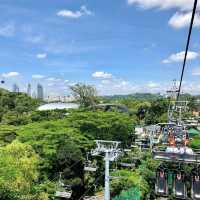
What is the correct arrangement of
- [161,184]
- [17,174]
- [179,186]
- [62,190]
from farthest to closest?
[62,190] → [17,174] → [161,184] → [179,186]

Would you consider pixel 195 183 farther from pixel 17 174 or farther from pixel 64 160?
pixel 64 160

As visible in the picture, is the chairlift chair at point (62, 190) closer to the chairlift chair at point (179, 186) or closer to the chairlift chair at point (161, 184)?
the chairlift chair at point (161, 184)

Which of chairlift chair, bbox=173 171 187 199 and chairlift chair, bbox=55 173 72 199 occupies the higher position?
chairlift chair, bbox=173 171 187 199

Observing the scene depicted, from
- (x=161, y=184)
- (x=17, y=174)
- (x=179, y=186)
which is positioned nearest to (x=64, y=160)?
(x=17, y=174)

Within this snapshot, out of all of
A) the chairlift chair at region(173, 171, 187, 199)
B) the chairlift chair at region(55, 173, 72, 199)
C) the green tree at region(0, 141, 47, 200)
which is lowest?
the chairlift chair at region(55, 173, 72, 199)

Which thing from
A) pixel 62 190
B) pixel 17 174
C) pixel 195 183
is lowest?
pixel 62 190

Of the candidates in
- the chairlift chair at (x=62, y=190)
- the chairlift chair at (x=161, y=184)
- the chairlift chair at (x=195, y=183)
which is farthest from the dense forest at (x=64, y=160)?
the chairlift chair at (x=195, y=183)

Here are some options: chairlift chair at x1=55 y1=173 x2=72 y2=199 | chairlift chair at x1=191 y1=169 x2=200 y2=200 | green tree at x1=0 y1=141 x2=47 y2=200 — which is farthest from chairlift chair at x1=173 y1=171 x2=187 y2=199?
chairlift chair at x1=55 y1=173 x2=72 y2=199

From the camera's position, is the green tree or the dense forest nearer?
the green tree

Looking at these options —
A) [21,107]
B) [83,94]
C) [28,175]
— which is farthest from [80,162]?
[83,94]

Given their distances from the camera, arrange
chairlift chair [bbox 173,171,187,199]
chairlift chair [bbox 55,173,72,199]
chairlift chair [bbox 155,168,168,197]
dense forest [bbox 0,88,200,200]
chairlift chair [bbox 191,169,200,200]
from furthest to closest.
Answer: chairlift chair [bbox 55,173,72,199], dense forest [bbox 0,88,200,200], chairlift chair [bbox 155,168,168,197], chairlift chair [bbox 173,171,187,199], chairlift chair [bbox 191,169,200,200]

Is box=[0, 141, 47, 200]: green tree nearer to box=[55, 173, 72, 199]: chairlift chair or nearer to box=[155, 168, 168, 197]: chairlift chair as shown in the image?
box=[55, 173, 72, 199]: chairlift chair
